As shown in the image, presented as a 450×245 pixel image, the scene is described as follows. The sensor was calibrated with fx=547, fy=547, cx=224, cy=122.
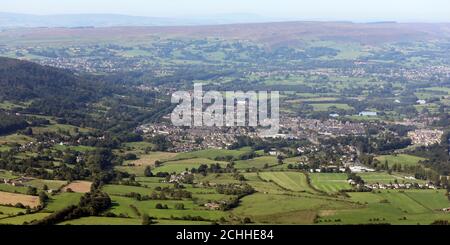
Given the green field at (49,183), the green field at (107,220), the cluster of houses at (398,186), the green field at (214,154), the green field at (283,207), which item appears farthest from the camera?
the green field at (214,154)

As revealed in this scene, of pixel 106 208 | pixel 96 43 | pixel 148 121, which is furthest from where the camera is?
pixel 96 43

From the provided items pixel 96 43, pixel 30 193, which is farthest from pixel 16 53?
pixel 30 193

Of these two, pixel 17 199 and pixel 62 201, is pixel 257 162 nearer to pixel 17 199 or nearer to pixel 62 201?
pixel 62 201

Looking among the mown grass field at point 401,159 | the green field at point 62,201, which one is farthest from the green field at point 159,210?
the mown grass field at point 401,159

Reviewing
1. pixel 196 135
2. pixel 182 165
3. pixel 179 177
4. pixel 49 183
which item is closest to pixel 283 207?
pixel 179 177

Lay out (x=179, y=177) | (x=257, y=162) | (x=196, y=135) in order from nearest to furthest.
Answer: (x=179, y=177) → (x=257, y=162) → (x=196, y=135)

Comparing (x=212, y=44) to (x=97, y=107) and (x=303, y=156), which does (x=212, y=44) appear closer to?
(x=97, y=107)

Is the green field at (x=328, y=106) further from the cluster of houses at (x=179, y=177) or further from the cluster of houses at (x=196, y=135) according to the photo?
the cluster of houses at (x=179, y=177)
